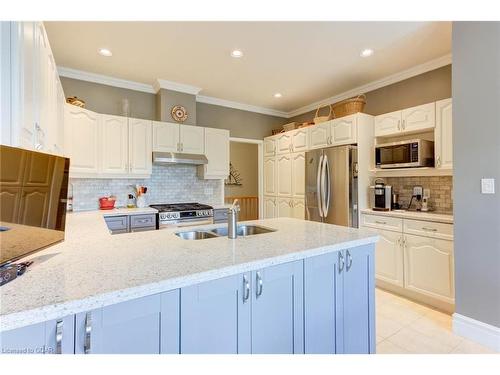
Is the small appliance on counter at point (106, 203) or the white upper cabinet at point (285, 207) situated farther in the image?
the white upper cabinet at point (285, 207)

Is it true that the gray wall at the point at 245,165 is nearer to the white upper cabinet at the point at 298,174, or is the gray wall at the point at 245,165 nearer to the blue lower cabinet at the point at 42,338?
the white upper cabinet at the point at 298,174

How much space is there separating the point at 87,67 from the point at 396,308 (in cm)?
434

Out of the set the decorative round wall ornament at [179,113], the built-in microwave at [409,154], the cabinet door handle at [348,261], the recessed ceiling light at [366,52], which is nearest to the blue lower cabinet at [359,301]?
the cabinet door handle at [348,261]

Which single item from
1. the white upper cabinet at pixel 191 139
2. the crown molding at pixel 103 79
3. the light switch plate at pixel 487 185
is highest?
the crown molding at pixel 103 79

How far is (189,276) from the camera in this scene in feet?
3.26

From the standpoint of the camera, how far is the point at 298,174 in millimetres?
4176

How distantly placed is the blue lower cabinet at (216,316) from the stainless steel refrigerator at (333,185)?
7.98 ft

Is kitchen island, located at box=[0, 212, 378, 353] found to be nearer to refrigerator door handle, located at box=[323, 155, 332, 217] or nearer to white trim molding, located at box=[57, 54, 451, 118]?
refrigerator door handle, located at box=[323, 155, 332, 217]

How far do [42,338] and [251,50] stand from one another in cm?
279

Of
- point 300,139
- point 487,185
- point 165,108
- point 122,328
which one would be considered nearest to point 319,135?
point 300,139

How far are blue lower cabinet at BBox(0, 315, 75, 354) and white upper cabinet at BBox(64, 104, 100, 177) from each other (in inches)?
102

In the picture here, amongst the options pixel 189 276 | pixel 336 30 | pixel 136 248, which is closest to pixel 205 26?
pixel 336 30

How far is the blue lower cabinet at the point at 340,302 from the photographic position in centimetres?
141

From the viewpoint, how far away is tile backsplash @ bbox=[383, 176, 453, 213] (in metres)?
2.88
